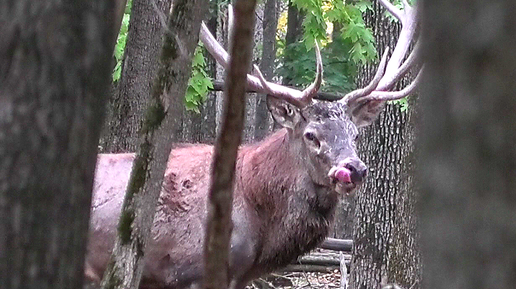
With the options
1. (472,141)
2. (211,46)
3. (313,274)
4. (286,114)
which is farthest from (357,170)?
(472,141)

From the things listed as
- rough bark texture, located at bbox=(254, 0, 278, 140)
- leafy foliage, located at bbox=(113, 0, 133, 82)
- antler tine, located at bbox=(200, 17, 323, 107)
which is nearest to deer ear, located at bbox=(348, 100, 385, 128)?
antler tine, located at bbox=(200, 17, 323, 107)

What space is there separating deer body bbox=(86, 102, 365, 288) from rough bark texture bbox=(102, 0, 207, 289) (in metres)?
3.33

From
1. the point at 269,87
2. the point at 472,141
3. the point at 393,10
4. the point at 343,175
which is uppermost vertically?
the point at 393,10

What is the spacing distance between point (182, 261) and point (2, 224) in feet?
17.6

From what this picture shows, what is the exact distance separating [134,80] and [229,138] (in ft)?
26.4

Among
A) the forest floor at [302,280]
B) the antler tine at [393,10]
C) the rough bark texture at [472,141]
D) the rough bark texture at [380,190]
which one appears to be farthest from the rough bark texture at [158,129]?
the forest floor at [302,280]

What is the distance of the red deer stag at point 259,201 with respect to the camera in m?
7.28

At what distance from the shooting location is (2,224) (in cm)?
201

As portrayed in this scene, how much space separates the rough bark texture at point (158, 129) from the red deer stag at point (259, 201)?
329cm

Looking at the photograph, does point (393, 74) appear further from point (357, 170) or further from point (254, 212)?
point (254, 212)

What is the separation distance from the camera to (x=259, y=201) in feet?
24.5

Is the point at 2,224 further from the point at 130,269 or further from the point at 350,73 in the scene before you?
the point at 350,73

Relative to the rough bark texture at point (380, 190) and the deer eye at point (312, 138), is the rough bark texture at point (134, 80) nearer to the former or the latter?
the rough bark texture at point (380, 190)

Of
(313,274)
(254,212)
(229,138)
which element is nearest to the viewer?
(229,138)
